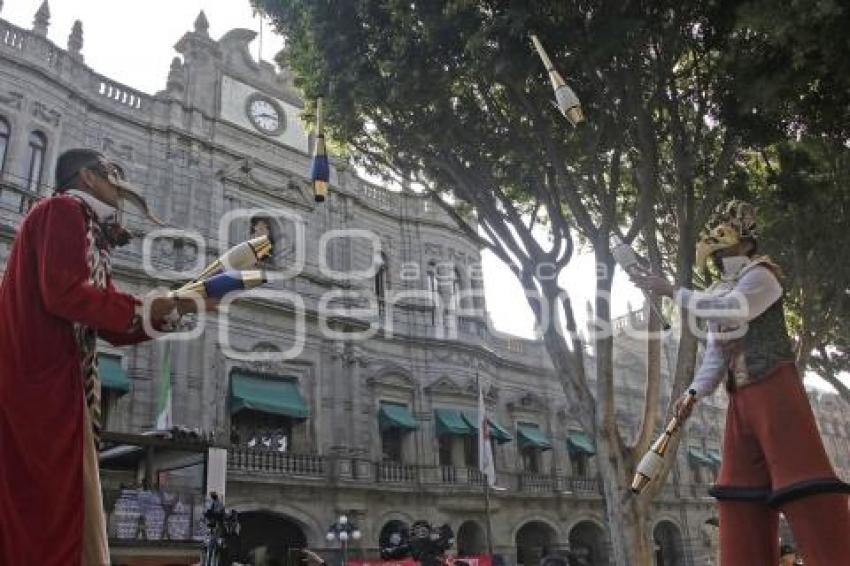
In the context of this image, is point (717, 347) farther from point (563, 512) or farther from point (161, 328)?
point (563, 512)

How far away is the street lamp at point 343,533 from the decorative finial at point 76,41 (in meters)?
12.3

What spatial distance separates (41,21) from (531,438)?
57.7 feet

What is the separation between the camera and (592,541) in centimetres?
2620

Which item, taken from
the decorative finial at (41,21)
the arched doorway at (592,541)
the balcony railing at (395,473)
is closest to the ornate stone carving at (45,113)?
the decorative finial at (41,21)

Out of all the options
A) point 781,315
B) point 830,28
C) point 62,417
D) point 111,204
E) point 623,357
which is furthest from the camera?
point 623,357

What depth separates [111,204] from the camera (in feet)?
10.4

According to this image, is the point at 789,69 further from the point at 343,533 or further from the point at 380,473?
the point at 380,473

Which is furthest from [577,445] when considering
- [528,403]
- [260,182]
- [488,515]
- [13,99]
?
[13,99]

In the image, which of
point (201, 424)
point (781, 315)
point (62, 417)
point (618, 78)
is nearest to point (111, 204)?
point (62, 417)

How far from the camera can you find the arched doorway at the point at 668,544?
29186mm

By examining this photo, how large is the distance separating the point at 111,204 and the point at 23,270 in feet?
1.67

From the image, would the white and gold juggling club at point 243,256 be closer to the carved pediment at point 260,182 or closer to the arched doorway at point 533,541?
the carved pediment at point 260,182

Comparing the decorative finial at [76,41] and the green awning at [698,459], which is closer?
the decorative finial at [76,41]

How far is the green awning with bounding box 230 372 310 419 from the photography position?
17.3 metres
